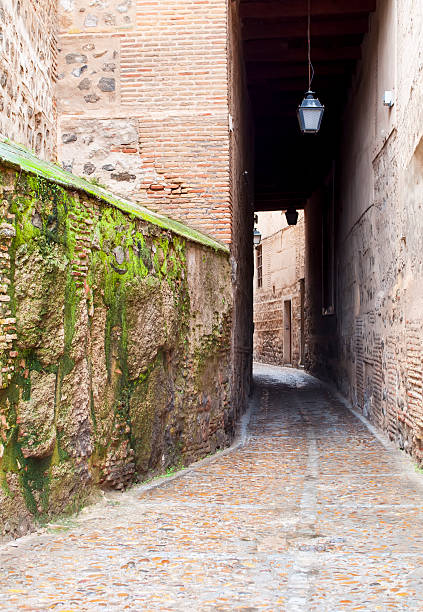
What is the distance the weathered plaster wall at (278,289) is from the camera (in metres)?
22.0

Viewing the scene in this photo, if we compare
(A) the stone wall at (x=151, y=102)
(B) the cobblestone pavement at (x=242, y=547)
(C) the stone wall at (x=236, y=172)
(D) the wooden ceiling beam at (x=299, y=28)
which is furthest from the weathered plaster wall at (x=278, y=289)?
(B) the cobblestone pavement at (x=242, y=547)

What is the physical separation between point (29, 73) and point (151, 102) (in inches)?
60.0

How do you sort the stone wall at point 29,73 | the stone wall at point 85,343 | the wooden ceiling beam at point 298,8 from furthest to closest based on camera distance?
the wooden ceiling beam at point 298,8 < the stone wall at point 29,73 < the stone wall at point 85,343

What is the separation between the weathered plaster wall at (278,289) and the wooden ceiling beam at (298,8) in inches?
473

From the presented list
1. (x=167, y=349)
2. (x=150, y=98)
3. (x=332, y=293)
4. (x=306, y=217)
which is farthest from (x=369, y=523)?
A: (x=306, y=217)

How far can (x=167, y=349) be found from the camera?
239 inches

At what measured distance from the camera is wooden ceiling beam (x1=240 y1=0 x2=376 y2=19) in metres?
9.46

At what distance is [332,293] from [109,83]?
787 centimetres

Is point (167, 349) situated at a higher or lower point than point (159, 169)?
lower

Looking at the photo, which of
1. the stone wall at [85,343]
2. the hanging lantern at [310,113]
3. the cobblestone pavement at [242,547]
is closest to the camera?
the cobblestone pavement at [242,547]

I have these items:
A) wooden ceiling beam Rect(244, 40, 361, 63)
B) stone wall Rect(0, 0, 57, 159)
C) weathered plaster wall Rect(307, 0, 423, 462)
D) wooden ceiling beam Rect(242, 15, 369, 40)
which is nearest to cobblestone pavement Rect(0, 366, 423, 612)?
weathered plaster wall Rect(307, 0, 423, 462)

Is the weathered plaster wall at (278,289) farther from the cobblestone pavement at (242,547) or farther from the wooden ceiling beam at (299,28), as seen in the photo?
the cobblestone pavement at (242,547)

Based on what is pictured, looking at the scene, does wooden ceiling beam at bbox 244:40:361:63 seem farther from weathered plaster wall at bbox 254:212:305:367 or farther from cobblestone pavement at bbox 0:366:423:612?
weathered plaster wall at bbox 254:212:305:367

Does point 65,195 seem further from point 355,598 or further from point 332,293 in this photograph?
point 332,293
